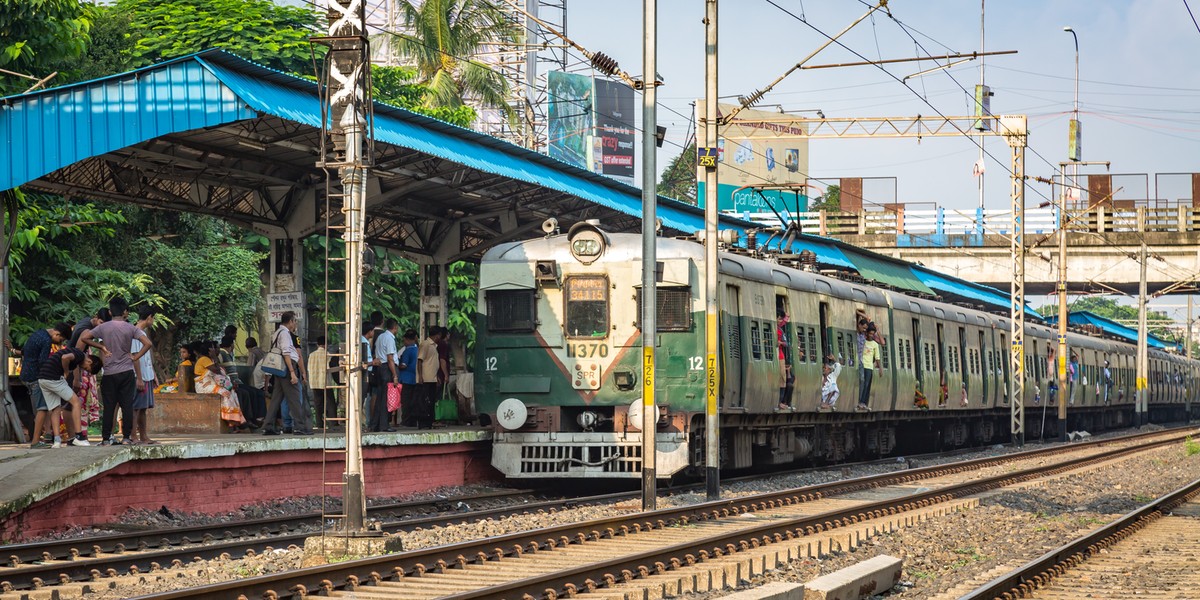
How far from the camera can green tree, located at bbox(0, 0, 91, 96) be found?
21078 mm

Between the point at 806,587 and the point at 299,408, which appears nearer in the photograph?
the point at 806,587

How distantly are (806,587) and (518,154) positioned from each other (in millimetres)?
12749

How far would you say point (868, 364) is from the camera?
24469 millimetres

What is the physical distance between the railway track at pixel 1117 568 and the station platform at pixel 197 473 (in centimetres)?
530

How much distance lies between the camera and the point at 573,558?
1159 cm

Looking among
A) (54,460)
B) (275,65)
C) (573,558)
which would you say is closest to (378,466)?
Answer: (54,460)

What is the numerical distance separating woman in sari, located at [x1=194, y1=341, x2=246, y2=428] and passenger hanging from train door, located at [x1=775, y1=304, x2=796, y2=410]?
7.64 meters

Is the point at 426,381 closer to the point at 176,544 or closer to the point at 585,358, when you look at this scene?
the point at 585,358

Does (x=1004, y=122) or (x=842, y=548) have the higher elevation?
(x=1004, y=122)

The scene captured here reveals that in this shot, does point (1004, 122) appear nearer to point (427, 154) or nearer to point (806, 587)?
point (427, 154)

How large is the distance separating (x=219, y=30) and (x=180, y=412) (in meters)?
19.5

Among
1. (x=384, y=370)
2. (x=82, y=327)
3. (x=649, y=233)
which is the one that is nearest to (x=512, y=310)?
(x=384, y=370)

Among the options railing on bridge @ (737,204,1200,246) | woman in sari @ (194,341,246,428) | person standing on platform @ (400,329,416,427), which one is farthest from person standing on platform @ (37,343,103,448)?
railing on bridge @ (737,204,1200,246)

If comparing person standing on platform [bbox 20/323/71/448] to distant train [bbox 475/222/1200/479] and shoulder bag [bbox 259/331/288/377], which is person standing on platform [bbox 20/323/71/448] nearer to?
shoulder bag [bbox 259/331/288/377]
